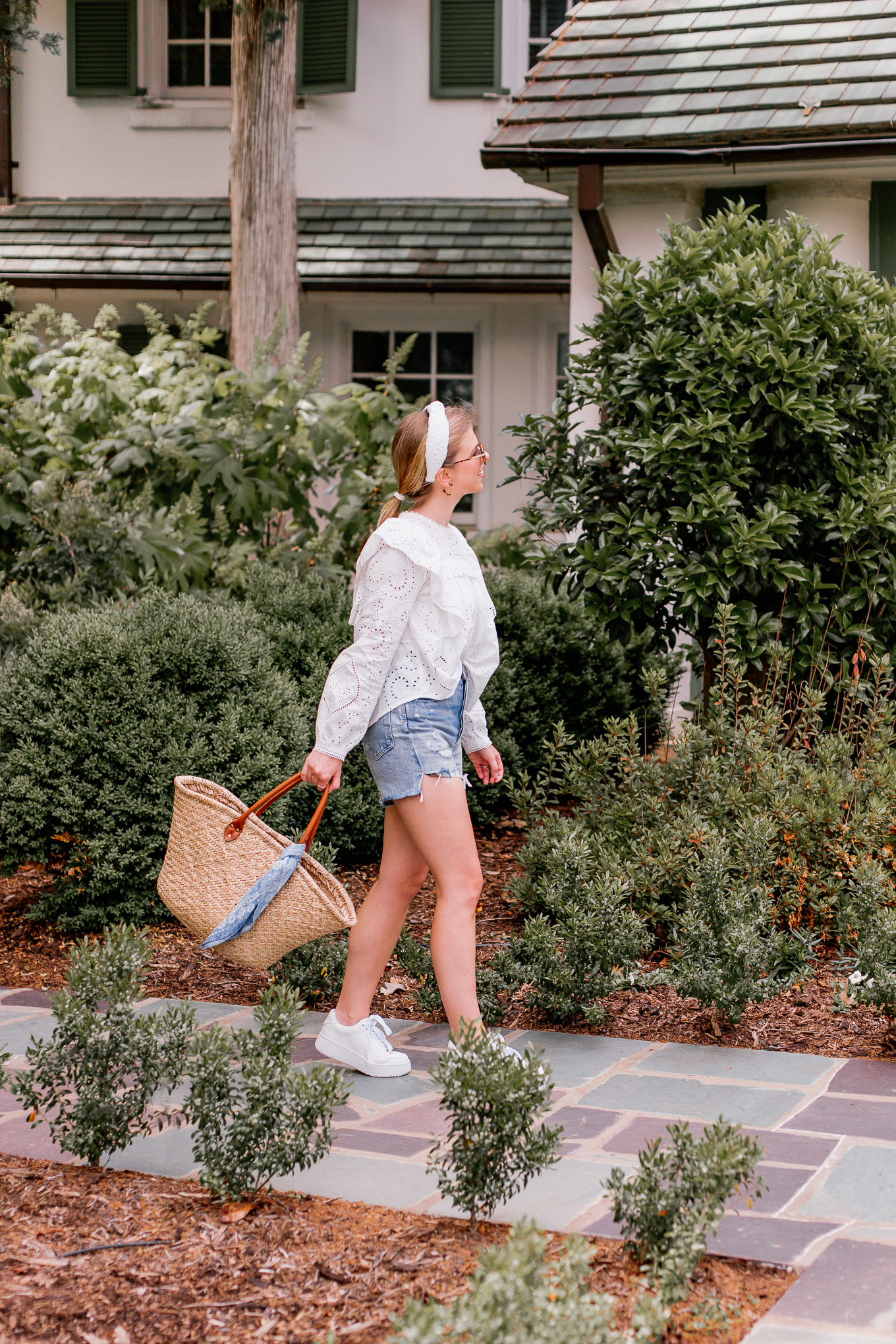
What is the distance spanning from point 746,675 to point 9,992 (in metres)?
3.43

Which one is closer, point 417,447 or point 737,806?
point 417,447

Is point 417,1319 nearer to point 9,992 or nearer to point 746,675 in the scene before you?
point 9,992

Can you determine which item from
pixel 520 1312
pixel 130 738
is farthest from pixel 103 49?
pixel 520 1312

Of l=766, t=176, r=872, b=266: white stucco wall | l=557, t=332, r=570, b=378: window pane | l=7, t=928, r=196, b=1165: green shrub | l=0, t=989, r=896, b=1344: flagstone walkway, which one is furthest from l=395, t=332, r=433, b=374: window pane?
l=7, t=928, r=196, b=1165: green shrub

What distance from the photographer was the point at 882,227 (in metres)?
8.31

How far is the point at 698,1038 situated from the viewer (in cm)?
387

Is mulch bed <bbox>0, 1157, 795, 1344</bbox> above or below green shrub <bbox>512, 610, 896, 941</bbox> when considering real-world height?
below

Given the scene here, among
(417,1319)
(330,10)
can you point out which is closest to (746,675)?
(417,1319)

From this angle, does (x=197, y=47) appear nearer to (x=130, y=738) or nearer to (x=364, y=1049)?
(x=130, y=738)

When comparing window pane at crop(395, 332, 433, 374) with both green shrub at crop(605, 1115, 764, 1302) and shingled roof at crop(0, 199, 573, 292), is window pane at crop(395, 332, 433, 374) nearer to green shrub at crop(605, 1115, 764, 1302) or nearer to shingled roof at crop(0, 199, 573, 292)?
shingled roof at crop(0, 199, 573, 292)

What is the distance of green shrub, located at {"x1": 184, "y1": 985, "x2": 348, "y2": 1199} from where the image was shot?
2.65 m

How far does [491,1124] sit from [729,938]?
1.44m

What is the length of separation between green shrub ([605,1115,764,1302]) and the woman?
3.11ft

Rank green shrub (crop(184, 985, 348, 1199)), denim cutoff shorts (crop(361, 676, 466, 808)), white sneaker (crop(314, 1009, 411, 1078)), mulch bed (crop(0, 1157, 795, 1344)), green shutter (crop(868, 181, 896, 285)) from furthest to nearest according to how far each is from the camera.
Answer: green shutter (crop(868, 181, 896, 285))
white sneaker (crop(314, 1009, 411, 1078))
denim cutoff shorts (crop(361, 676, 466, 808))
green shrub (crop(184, 985, 348, 1199))
mulch bed (crop(0, 1157, 795, 1344))
